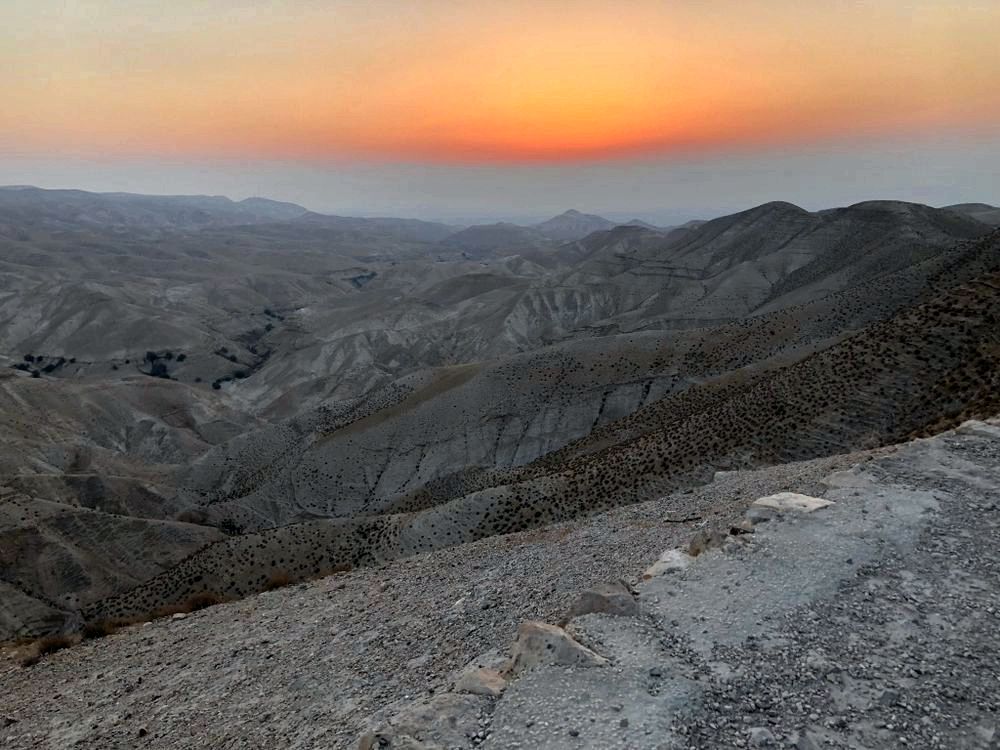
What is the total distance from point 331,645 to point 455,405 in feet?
146

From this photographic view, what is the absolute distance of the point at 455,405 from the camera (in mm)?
57188

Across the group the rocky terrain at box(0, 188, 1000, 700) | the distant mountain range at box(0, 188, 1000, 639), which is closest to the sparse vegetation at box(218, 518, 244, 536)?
the rocky terrain at box(0, 188, 1000, 700)

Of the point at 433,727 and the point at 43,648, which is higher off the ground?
the point at 433,727

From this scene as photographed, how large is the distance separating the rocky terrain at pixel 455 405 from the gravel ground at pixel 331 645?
175 centimetres

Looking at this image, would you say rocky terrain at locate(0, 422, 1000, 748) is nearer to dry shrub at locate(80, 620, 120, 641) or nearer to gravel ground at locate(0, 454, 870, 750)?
gravel ground at locate(0, 454, 870, 750)

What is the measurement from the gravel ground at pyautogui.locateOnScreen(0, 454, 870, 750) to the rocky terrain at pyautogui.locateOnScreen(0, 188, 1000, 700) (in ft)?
5.74

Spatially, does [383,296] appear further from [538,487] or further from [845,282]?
[538,487]

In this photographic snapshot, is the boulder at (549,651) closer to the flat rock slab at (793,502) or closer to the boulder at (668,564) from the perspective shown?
the boulder at (668,564)

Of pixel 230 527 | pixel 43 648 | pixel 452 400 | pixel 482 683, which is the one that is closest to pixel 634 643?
pixel 482 683

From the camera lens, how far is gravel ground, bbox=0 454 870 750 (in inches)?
416

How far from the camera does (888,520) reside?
11.2m

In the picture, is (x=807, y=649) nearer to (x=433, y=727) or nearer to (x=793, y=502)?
(x=793, y=502)

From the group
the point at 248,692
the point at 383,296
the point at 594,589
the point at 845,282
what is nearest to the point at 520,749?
the point at 594,589

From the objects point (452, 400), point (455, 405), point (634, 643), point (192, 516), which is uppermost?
point (634, 643)
